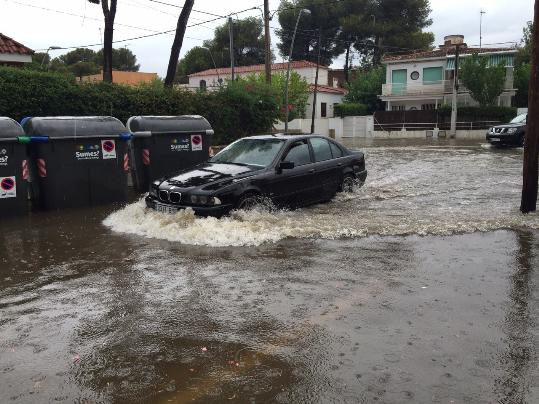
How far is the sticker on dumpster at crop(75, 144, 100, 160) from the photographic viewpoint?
9.81 metres

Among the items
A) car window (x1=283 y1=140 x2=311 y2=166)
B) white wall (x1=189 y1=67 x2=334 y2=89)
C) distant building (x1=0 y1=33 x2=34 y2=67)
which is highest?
white wall (x1=189 y1=67 x2=334 y2=89)

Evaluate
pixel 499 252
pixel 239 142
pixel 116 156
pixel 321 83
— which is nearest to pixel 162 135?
pixel 116 156

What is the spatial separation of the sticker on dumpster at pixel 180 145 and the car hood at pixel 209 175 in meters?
3.06

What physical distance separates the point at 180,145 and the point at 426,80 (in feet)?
131

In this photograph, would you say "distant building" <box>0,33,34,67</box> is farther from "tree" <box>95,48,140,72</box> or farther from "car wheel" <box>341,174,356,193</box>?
"tree" <box>95,48,140,72</box>

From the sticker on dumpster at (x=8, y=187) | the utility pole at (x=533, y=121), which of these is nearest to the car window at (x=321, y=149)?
the utility pole at (x=533, y=121)

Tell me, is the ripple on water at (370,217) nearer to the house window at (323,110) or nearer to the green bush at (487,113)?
the green bush at (487,113)

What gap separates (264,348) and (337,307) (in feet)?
3.44

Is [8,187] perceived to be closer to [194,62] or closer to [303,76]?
[303,76]

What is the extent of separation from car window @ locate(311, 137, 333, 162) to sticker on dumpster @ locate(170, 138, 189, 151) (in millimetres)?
3401

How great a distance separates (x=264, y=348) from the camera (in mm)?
3938

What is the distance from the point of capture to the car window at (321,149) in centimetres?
978

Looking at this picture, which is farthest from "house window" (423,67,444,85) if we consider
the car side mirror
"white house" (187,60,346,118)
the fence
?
the car side mirror

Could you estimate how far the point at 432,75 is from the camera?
4706cm
